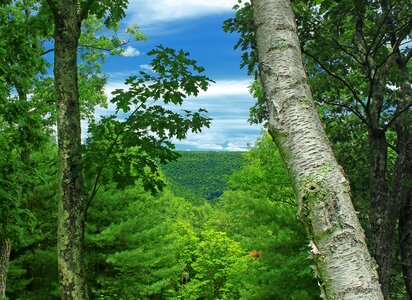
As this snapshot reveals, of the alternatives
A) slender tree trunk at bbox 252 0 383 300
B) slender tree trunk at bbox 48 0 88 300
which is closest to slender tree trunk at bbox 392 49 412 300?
slender tree trunk at bbox 48 0 88 300

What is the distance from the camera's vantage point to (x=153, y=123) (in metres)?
5.50

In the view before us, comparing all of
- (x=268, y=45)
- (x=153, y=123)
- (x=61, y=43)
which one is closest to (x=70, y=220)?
(x=153, y=123)

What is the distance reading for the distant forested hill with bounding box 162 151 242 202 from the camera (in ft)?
394

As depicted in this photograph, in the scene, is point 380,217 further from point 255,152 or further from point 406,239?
point 255,152

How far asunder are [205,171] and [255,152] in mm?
111363

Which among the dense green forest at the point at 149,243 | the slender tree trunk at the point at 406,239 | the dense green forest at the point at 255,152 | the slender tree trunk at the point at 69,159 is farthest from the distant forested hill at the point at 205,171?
the slender tree trunk at the point at 69,159

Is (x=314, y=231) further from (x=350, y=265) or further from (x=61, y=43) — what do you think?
(x=61, y=43)

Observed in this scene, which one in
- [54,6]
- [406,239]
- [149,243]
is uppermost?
[54,6]

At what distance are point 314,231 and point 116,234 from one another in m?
20.3

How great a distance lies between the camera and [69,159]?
4926 millimetres

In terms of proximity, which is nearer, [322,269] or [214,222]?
[322,269]

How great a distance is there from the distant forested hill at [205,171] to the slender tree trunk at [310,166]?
112311mm

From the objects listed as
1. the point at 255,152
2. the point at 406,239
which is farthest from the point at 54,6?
the point at 255,152

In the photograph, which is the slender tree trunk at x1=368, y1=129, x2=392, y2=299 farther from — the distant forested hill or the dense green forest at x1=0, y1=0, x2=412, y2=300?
the distant forested hill
